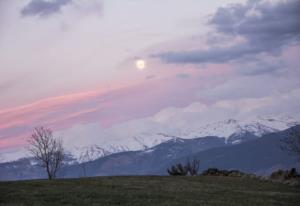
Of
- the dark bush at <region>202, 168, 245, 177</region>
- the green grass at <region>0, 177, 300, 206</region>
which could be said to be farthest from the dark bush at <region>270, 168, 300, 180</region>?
the green grass at <region>0, 177, 300, 206</region>

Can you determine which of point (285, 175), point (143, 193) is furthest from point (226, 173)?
point (143, 193)

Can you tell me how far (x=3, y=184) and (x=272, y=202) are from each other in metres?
22.6

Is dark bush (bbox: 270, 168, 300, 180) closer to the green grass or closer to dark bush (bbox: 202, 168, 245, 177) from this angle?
dark bush (bbox: 202, 168, 245, 177)

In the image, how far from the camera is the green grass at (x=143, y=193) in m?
36.9

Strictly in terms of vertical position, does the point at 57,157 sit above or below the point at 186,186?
above

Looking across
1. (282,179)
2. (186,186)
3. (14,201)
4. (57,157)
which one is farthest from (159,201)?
(57,157)

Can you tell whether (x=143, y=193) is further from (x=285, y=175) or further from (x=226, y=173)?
(x=226, y=173)

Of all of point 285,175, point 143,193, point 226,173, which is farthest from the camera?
point 226,173

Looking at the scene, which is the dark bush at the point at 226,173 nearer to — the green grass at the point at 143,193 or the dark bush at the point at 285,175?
the dark bush at the point at 285,175

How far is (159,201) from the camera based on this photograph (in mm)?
37500

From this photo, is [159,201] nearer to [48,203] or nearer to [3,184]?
[48,203]

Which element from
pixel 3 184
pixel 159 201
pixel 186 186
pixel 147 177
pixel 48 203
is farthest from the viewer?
pixel 147 177

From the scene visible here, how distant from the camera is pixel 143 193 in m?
42.3

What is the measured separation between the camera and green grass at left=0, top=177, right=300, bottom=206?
36.9 m
